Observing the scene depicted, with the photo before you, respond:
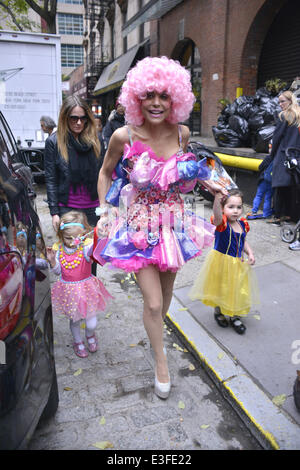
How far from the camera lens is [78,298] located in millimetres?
2834

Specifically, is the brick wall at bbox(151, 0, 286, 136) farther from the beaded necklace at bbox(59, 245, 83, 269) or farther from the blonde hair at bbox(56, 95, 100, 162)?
the beaded necklace at bbox(59, 245, 83, 269)

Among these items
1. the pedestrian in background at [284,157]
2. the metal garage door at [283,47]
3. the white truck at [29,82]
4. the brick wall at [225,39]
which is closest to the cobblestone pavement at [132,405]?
the pedestrian in background at [284,157]

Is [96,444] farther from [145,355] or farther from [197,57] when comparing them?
[197,57]

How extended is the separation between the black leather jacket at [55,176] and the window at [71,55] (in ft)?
183

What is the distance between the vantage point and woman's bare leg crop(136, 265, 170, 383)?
8.04 ft

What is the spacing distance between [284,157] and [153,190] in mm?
3947

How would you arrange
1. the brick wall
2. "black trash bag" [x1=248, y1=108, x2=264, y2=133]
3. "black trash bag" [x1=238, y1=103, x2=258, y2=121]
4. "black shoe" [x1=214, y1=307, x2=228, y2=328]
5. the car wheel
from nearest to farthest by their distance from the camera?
"black shoe" [x1=214, y1=307, x2=228, y2=328]
the car wheel
"black trash bag" [x1=248, y1=108, x2=264, y2=133]
"black trash bag" [x1=238, y1=103, x2=258, y2=121]
the brick wall

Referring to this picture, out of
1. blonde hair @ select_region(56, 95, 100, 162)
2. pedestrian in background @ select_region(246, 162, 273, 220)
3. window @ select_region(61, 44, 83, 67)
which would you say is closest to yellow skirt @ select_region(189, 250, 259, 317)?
blonde hair @ select_region(56, 95, 100, 162)

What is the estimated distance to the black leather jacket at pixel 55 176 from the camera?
3.26 meters

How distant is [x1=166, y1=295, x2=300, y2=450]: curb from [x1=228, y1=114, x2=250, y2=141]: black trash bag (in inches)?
216

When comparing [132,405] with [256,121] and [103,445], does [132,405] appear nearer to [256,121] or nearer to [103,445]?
[103,445]

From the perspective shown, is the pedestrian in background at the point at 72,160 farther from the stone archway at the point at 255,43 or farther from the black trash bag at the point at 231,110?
the stone archway at the point at 255,43

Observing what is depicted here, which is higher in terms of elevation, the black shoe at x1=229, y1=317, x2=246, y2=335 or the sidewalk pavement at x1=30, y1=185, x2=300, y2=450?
the black shoe at x1=229, y1=317, x2=246, y2=335

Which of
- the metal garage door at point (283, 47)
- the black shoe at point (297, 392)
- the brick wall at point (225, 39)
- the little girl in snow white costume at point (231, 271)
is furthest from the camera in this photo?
the brick wall at point (225, 39)
